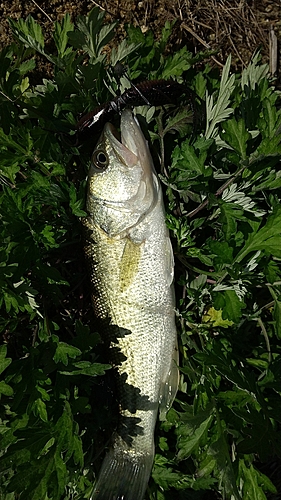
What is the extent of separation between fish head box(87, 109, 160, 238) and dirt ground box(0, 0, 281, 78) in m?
1.04

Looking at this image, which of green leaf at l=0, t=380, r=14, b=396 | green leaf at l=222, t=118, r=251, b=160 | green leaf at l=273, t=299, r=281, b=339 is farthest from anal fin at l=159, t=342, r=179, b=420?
green leaf at l=222, t=118, r=251, b=160

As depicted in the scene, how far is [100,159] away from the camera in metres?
2.38

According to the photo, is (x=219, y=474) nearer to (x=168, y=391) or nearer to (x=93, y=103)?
(x=168, y=391)

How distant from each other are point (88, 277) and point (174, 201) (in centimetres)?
62

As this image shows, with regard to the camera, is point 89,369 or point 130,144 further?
point 130,144

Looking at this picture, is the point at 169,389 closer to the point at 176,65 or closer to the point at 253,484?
the point at 253,484

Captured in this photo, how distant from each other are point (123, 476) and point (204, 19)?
2.81 meters

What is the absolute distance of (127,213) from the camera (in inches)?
93.4

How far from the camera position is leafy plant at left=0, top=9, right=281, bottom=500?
6.71ft

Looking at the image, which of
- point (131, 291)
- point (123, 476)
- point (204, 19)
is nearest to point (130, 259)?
point (131, 291)

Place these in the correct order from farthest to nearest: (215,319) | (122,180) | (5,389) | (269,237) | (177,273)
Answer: (177,273) → (215,319) → (122,180) → (269,237) → (5,389)

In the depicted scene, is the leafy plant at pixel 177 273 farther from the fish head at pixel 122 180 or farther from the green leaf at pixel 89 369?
the fish head at pixel 122 180

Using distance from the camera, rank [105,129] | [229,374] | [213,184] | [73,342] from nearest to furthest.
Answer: [229,374] → [73,342] → [105,129] → [213,184]

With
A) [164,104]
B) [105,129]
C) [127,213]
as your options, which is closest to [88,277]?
[127,213]
